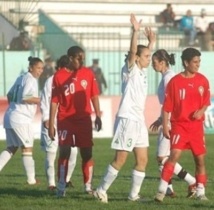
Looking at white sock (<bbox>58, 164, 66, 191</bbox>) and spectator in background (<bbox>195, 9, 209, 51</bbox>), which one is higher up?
spectator in background (<bbox>195, 9, 209, 51</bbox>)

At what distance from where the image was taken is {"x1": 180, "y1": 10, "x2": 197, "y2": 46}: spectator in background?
37094 mm

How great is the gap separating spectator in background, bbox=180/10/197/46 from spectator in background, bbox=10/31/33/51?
22.3 ft

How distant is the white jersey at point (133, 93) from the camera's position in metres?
13.1

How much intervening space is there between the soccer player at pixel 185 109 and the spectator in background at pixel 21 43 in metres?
19.6

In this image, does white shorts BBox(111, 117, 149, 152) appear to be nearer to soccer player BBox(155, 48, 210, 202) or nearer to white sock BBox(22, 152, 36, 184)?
soccer player BBox(155, 48, 210, 202)

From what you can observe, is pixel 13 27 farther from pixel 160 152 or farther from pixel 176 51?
pixel 160 152

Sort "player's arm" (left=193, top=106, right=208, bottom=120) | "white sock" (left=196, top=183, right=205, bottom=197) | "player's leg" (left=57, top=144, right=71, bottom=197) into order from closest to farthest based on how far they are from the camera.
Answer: "player's arm" (left=193, top=106, right=208, bottom=120) → "white sock" (left=196, top=183, right=205, bottom=197) → "player's leg" (left=57, top=144, right=71, bottom=197)

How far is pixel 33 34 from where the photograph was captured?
35.1m

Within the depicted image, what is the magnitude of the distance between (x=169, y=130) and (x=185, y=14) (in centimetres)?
2804

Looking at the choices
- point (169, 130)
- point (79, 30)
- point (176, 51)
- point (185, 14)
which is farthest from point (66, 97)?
point (185, 14)

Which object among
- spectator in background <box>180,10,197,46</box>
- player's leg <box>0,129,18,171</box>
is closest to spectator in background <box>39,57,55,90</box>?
spectator in background <box>180,10,197,46</box>

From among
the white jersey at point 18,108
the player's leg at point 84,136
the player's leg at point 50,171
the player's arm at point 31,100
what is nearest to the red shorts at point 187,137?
the player's leg at point 84,136

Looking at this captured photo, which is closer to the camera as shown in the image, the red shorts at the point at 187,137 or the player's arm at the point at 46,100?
the red shorts at the point at 187,137

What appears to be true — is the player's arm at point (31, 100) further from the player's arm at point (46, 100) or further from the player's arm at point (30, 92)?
the player's arm at point (46, 100)
